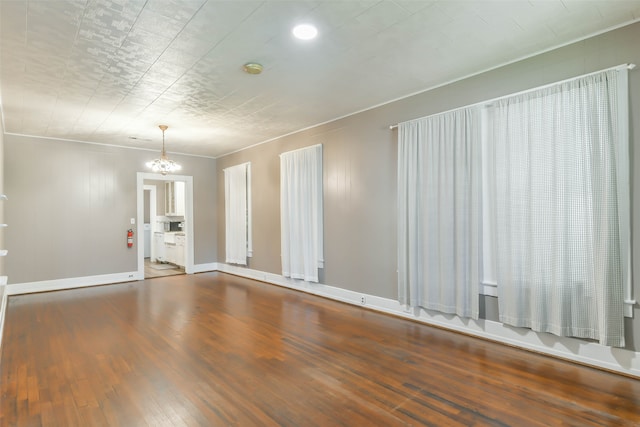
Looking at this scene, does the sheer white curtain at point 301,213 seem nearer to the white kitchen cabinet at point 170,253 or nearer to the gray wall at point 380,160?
the gray wall at point 380,160

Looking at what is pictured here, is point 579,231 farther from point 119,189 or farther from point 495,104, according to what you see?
point 119,189

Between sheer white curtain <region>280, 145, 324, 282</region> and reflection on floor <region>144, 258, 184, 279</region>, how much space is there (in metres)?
3.50

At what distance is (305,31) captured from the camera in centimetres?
268

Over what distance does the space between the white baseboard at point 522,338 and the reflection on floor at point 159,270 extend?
471 centimetres

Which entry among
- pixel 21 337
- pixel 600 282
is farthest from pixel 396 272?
pixel 21 337

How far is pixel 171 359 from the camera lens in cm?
304

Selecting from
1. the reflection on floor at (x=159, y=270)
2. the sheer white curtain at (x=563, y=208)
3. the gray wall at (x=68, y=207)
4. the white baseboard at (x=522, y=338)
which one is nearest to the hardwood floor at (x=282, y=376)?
the white baseboard at (x=522, y=338)

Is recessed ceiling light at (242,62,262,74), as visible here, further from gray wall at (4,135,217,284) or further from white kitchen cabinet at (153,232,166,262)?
white kitchen cabinet at (153,232,166,262)

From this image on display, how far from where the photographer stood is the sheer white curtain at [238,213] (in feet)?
23.4

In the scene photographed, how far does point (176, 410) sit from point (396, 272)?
9.62 feet

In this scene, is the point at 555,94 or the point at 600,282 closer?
the point at 600,282

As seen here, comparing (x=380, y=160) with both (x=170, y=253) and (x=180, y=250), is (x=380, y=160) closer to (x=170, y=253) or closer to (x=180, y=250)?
(x=180, y=250)

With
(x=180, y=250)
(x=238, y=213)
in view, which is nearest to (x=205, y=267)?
(x=180, y=250)

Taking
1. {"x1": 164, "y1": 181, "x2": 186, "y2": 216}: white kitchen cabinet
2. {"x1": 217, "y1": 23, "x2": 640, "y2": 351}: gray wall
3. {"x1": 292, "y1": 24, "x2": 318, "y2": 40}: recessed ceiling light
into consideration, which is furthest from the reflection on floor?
{"x1": 292, "y1": 24, "x2": 318, "y2": 40}: recessed ceiling light
